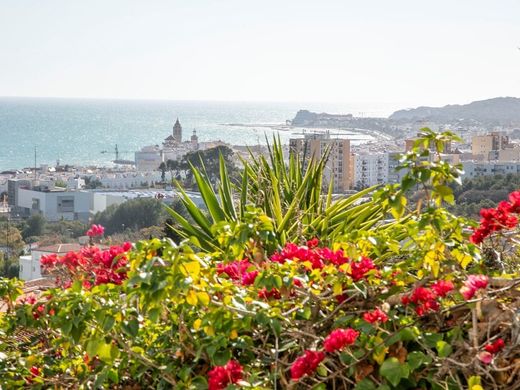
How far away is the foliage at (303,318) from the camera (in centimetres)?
132

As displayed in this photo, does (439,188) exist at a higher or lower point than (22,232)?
higher

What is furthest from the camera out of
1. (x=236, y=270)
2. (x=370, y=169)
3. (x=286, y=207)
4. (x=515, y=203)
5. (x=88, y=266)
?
(x=370, y=169)

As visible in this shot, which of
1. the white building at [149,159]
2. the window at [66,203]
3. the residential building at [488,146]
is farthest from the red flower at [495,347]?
the white building at [149,159]

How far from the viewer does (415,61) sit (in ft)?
91.5

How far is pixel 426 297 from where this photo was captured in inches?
57.1

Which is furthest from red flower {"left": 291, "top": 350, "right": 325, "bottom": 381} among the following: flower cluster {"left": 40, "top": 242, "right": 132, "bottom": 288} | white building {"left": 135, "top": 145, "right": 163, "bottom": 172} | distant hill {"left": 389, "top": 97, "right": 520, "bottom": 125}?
white building {"left": 135, "top": 145, "right": 163, "bottom": 172}

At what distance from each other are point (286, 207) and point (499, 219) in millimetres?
1555

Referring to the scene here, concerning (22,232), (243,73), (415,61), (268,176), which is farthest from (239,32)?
(268,176)

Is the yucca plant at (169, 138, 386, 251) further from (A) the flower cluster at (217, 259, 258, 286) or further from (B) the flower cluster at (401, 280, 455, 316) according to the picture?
(B) the flower cluster at (401, 280, 455, 316)

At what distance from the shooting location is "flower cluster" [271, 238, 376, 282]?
1511 mm

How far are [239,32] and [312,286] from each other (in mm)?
34136

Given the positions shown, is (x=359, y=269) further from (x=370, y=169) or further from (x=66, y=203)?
(x=370, y=169)

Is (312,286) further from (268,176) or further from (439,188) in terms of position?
(268,176)

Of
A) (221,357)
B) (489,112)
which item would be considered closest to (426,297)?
(221,357)
